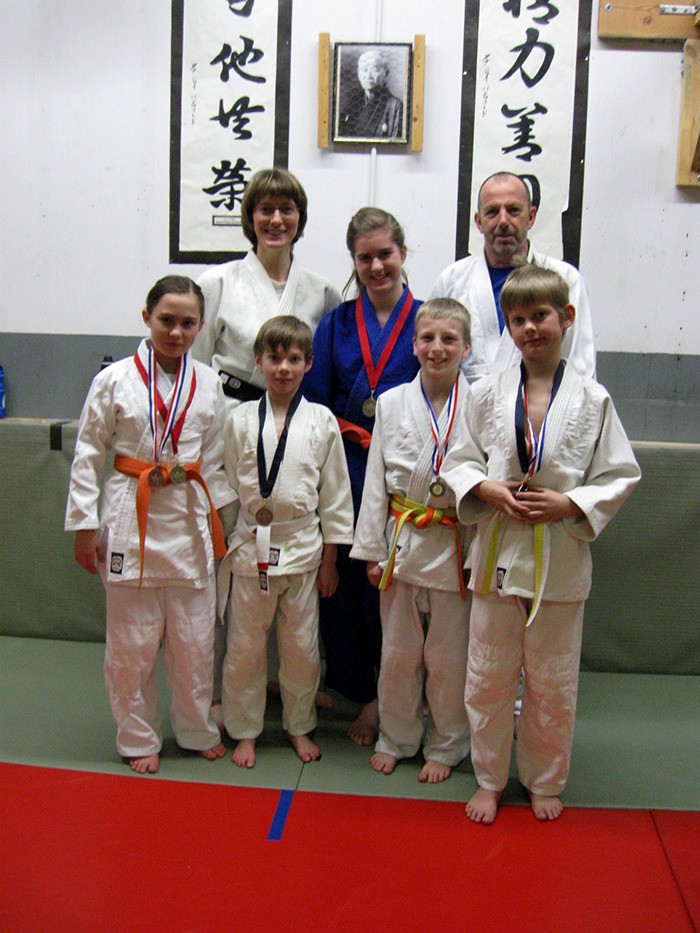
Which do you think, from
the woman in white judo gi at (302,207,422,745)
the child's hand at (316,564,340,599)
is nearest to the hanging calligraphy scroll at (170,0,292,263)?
the woman in white judo gi at (302,207,422,745)

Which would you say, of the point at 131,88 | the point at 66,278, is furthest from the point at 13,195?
the point at 131,88

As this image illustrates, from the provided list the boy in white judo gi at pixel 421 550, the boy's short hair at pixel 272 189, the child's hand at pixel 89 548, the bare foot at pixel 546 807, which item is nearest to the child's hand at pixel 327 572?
the boy in white judo gi at pixel 421 550

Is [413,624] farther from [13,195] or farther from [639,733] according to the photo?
[13,195]

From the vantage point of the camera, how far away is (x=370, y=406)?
2.31 m

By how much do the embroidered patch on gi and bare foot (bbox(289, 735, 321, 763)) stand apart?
30.1 inches

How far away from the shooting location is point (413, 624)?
2189mm

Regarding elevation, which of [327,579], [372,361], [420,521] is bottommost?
[327,579]

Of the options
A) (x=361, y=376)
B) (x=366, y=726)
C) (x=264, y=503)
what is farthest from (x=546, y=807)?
(x=361, y=376)

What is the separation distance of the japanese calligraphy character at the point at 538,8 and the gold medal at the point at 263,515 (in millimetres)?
2520

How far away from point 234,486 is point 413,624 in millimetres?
687

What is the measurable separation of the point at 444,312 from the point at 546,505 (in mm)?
620

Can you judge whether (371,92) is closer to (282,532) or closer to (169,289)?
(169,289)

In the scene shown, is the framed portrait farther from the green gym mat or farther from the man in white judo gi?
the green gym mat

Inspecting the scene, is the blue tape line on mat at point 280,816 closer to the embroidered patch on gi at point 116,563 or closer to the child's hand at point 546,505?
the embroidered patch on gi at point 116,563
